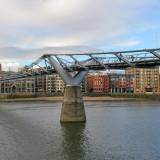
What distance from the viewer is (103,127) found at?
75000 mm

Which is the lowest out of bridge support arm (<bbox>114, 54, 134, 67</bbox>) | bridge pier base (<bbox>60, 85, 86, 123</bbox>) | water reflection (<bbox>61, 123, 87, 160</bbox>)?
water reflection (<bbox>61, 123, 87, 160</bbox>)

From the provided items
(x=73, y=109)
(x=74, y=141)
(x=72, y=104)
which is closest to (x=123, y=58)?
(x=72, y=104)

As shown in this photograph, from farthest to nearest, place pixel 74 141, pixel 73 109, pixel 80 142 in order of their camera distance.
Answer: pixel 73 109
pixel 74 141
pixel 80 142

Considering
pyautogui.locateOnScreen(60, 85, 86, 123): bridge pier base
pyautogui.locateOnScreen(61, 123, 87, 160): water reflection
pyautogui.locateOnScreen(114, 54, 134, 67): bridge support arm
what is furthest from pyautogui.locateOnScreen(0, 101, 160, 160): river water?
pyautogui.locateOnScreen(114, 54, 134, 67): bridge support arm

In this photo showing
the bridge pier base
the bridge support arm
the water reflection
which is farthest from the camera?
the bridge pier base

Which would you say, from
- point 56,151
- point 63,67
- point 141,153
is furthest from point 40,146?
point 63,67

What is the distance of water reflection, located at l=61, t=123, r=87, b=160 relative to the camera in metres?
49.4

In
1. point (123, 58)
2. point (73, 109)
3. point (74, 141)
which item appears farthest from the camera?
point (73, 109)

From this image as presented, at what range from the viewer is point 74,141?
5944cm

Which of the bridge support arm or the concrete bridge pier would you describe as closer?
the bridge support arm

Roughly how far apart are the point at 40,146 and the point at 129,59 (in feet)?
83.4

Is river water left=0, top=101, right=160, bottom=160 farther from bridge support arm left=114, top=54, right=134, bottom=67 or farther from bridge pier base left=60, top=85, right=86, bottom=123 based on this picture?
Answer: bridge support arm left=114, top=54, right=134, bottom=67

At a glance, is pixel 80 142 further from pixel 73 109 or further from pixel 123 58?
pixel 73 109

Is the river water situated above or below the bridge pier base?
below
